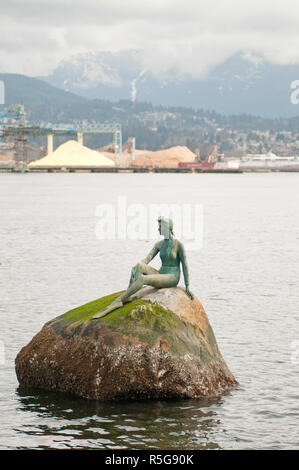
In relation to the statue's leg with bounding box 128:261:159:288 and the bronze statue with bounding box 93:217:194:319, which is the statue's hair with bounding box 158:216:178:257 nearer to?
the bronze statue with bounding box 93:217:194:319

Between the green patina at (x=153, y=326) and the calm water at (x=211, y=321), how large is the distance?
95 cm

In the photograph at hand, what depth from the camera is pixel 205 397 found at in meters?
13.7

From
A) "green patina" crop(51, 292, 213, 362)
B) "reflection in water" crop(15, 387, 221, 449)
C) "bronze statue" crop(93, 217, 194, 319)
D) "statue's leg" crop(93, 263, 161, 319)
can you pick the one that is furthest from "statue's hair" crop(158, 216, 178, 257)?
"reflection in water" crop(15, 387, 221, 449)

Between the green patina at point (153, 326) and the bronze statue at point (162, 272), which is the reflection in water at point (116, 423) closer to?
the green patina at point (153, 326)

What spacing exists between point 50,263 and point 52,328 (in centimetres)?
1945

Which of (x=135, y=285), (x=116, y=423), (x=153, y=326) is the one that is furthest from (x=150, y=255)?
(x=116, y=423)

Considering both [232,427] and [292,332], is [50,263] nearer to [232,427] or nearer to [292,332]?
[292,332]

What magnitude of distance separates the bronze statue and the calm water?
5.86ft

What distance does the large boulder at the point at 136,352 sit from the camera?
13.0 m

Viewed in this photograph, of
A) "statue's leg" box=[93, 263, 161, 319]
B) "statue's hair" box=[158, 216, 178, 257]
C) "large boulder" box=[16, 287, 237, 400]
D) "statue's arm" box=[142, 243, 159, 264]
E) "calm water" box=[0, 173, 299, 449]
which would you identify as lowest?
"calm water" box=[0, 173, 299, 449]

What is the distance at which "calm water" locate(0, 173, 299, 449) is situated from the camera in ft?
40.1

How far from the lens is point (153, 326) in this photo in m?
13.2
